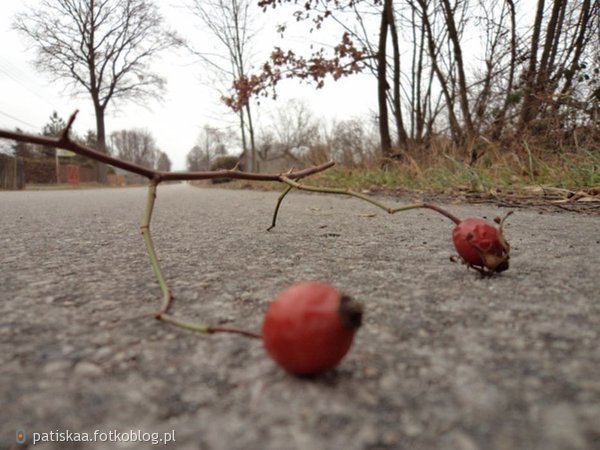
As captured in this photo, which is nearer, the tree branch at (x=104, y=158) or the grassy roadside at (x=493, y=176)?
the tree branch at (x=104, y=158)

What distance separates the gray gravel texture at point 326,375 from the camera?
404 millimetres

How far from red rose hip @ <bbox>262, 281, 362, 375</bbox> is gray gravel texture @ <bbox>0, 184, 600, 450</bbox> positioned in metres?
0.04

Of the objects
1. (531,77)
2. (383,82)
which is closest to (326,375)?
(531,77)

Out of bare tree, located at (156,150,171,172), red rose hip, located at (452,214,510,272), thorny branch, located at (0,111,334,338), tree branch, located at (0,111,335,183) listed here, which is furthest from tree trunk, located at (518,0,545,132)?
bare tree, located at (156,150,171,172)

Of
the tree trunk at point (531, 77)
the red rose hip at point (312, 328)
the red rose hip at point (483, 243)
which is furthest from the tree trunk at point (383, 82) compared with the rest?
the red rose hip at point (312, 328)

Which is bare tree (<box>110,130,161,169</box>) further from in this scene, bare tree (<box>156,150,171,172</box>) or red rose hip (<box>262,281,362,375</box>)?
red rose hip (<box>262,281,362,375</box>)

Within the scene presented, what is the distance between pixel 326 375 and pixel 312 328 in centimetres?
9

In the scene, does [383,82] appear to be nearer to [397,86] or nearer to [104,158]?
[397,86]

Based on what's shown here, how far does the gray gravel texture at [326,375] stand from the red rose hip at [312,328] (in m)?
0.04

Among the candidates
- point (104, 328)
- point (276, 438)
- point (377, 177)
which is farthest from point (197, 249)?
point (377, 177)

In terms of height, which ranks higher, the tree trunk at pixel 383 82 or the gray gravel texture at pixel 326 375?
the tree trunk at pixel 383 82

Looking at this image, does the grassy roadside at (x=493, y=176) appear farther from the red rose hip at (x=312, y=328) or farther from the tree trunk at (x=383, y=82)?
the red rose hip at (x=312, y=328)

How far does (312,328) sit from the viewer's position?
454 mm

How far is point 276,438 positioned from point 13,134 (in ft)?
2.14
